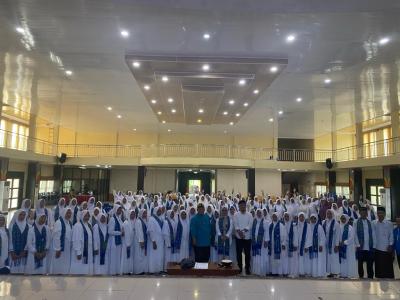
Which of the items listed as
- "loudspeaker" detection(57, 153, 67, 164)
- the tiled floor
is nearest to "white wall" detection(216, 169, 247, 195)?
"loudspeaker" detection(57, 153, 67, 164)

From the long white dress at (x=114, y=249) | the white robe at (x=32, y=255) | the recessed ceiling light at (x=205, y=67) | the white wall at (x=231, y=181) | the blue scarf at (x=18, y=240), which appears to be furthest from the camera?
the white wall at (x=231, y=181)

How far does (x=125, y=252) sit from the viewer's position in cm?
775

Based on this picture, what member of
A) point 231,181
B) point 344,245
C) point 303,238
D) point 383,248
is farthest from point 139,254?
point 231,181

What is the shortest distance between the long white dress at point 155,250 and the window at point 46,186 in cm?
1817

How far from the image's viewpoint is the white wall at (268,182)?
79.3ft

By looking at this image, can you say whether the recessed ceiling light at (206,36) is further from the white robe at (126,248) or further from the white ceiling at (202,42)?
the white robe at (126,248)

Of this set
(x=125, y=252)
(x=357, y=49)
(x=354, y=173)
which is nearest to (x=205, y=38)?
(x=357, y=49)

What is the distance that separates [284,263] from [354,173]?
14.2m

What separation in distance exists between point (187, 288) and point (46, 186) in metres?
22.3

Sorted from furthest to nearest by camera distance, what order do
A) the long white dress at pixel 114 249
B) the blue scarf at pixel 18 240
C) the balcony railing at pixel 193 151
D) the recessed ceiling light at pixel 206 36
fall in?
1. the balcony railing at pixel 193 151
2. the long white dress at pixel 114 249
3. the recessed ceiling light at pixel 206 36
4. the blue scarf at pixel 18 240

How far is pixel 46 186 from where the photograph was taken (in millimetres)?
24109

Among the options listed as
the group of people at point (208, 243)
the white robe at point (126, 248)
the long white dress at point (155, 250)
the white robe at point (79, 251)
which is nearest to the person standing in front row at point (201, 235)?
the group of people at point (208, 243)

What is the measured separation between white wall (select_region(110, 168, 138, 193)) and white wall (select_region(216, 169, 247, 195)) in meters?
7.39

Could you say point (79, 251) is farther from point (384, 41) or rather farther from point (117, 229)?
point (384, 41)
